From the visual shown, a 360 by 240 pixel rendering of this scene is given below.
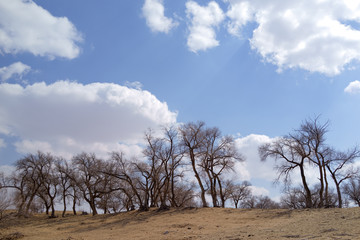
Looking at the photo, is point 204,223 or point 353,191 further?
point 353,191

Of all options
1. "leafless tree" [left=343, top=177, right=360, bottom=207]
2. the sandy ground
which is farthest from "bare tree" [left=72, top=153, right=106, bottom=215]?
"leafless tree" [left=343, top=177, right=360, bottom=207]

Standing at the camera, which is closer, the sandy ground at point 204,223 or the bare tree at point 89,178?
the sandy ground at point 204,223

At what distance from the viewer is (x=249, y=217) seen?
73.5ft

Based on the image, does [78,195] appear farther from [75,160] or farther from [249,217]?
[249,217]

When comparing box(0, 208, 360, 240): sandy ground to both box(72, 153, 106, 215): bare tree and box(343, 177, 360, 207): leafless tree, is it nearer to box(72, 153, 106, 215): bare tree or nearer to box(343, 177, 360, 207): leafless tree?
box(72, 153, 106, 215): bare tree

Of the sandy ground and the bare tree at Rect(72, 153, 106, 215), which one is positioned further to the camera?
the bare tree at Rect(72, 153, 106, 215)

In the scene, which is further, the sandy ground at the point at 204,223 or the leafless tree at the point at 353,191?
the leafless tree at the point at 353,191

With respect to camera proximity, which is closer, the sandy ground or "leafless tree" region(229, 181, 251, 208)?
the sandy ground

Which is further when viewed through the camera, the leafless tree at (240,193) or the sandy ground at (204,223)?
the leafless tree at (240,193)

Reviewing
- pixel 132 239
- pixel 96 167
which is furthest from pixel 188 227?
pixel 96 167

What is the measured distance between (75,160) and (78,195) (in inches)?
258

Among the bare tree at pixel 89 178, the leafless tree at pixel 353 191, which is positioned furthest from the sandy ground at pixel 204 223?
the leafless tree at pixel 353 191

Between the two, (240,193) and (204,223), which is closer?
(204,223)

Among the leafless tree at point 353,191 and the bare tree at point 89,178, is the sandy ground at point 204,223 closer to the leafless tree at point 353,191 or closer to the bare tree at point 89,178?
the bare tree at point 89,178
